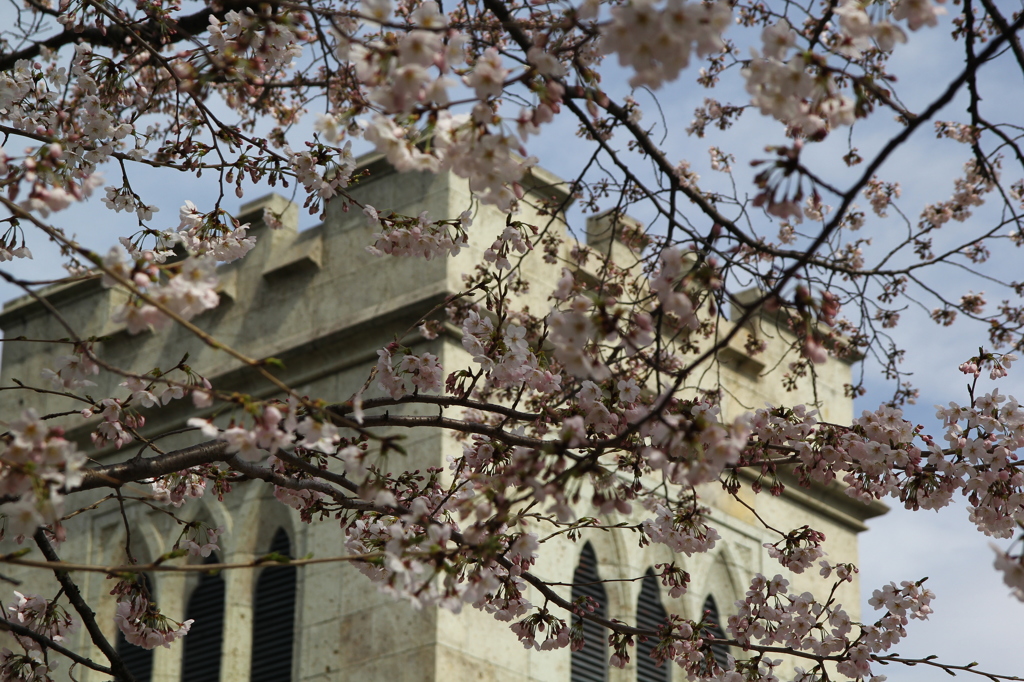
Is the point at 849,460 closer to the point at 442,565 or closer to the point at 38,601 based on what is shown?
the point at 442,565

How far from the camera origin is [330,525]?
35.5 ft

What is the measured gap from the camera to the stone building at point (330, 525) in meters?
10.3

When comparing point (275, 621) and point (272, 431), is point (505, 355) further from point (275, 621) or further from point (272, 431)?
point (275, 621)

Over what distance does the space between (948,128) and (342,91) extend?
4304mm

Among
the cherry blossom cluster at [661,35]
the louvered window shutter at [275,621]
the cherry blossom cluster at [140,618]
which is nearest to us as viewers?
the cherry blossom cluster at [661,35]

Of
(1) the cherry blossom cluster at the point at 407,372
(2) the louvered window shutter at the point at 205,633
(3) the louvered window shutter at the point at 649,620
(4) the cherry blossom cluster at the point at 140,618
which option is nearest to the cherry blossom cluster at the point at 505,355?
(1) the cherry blossom cluster at the point at 407,372

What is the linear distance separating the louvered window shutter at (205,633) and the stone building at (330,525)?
0.02 metres

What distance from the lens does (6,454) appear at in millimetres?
3322

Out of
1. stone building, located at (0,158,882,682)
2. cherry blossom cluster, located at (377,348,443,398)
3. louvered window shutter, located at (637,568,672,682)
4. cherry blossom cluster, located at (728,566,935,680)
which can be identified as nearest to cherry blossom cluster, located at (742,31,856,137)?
cherry blossom cluster, located at (377,348,443,398)

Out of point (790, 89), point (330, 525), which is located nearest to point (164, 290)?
point (790, 89)

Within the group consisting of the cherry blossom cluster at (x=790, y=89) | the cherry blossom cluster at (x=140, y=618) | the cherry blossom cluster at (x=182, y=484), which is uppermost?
the cherry blossom cluster at (x=182, y=484)

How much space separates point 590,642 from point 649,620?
2.73 ft

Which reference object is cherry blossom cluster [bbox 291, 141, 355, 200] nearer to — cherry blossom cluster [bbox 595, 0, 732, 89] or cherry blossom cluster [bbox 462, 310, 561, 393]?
cherry blossom cluster [bbox 462, 310, 561, 393]

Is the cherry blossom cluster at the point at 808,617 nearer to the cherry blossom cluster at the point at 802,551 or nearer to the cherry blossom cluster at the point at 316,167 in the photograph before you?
the cherry blossom cluster at the point at 802,551
